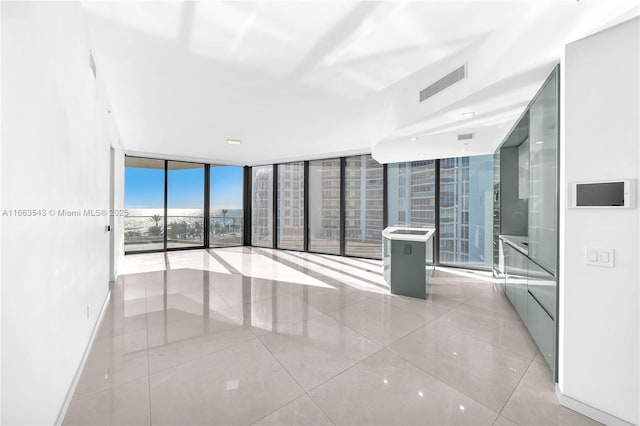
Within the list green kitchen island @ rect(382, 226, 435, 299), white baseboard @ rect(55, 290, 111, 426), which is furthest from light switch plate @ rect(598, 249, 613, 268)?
white baseboard @ rect(55, 290, 111, 426)

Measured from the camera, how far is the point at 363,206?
722cm

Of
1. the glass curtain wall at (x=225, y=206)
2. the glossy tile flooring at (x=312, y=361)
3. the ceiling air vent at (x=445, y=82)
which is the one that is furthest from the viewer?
the glass curtain wall at (x=225, y=206)

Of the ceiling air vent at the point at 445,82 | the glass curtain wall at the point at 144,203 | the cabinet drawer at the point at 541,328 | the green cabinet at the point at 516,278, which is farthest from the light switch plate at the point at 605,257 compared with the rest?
the glass curtain wall at the point at 144,203

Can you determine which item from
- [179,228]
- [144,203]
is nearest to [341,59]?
[179,228]

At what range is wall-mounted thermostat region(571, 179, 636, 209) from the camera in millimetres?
1623

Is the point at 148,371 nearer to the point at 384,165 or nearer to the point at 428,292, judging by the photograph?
the point at 428,292

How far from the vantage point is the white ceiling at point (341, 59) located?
2021 millimetres

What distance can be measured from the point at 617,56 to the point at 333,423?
111 inches

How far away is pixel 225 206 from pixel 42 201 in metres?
7.69

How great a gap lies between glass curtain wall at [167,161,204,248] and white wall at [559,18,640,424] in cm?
855

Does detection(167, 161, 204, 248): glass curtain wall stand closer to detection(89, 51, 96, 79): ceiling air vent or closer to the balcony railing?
the balcony railing

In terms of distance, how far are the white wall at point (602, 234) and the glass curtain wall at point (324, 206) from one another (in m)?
5.86

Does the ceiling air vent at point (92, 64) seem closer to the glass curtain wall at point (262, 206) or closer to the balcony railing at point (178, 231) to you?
the balcony railing at point (178, 231)

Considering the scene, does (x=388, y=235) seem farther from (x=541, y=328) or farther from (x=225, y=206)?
(x=225, y=206)
